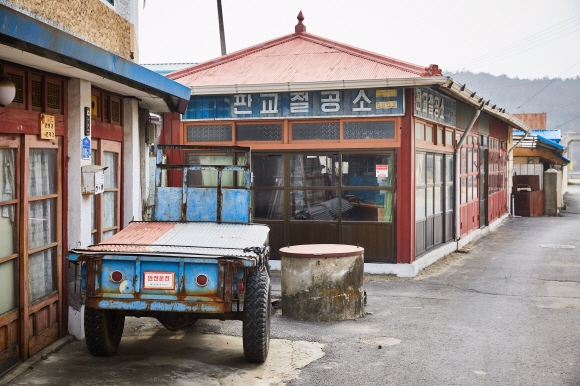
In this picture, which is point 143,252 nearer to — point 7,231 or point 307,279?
point 7,231

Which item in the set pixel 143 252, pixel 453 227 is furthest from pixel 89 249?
pixel 453 227

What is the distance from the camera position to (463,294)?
39.7 ft

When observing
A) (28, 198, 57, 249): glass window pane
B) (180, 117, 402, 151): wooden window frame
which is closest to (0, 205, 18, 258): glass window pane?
(28, 198, 57, 249): glass window pane

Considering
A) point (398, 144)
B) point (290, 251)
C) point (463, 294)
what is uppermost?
point (398, 144)

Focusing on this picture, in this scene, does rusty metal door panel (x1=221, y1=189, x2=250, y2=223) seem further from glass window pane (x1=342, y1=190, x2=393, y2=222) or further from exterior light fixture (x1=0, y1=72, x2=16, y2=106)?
glass window pane (x1=342, y1=190, x2=393, y2=222)

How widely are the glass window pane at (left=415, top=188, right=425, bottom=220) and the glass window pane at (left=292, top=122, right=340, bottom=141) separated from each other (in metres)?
2.09

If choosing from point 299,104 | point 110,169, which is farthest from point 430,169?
point 110,169

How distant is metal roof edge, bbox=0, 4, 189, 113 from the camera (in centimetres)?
531

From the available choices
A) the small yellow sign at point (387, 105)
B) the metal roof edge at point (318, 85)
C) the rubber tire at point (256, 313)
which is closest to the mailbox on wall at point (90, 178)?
the rubber tire at point (256, 313)

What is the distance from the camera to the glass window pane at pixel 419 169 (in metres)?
14.3

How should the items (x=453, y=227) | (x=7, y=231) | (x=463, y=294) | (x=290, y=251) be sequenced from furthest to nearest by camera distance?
(x=453, y=227)
(x=463, y=294)
(x=290, y=251)
(x=7, y=231)

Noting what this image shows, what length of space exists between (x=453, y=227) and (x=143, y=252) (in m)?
12.9

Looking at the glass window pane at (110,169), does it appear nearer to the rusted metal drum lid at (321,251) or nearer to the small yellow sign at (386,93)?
the rusted metal drum lid at (321,251)

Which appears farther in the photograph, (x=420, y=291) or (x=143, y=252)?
(x=420, y=291)
